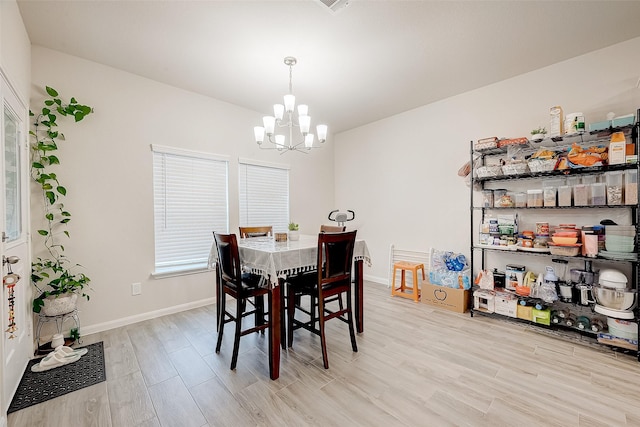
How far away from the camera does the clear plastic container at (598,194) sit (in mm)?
2426

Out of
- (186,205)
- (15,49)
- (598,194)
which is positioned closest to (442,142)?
(598,194)

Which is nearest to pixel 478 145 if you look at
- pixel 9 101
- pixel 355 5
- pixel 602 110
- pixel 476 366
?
pixel 602 110

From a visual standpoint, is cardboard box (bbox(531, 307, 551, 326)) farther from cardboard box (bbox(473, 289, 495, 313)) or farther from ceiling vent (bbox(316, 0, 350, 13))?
ceiling vent (bbox(316, 0, 350, 13))

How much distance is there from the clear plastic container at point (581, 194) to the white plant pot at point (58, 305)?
470 cm

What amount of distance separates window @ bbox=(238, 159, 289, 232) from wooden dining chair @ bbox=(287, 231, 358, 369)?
1.81 meters

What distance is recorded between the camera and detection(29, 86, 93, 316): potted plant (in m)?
2.32

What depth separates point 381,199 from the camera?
4.50 metres

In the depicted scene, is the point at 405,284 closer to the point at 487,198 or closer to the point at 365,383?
the point at 487,198

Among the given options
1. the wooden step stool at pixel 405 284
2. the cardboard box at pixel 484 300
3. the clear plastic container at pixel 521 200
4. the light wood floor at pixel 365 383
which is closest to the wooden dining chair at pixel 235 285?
the light wood floor at pixel 365 383

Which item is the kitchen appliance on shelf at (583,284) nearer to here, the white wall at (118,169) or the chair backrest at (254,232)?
the chair backrest at (254,232)

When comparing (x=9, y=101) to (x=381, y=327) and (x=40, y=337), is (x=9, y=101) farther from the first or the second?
(x=381, y=327)

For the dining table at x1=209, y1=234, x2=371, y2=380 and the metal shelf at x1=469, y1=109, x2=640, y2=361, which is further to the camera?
the metal shelf at x1=469, y1=109, x2=640, y2=361

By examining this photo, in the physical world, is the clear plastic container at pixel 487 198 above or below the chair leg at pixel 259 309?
above

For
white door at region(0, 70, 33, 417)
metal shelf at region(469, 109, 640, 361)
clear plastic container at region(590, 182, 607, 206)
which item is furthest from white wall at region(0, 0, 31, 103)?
clear plastic container at region(590, 182, 607, 206)
